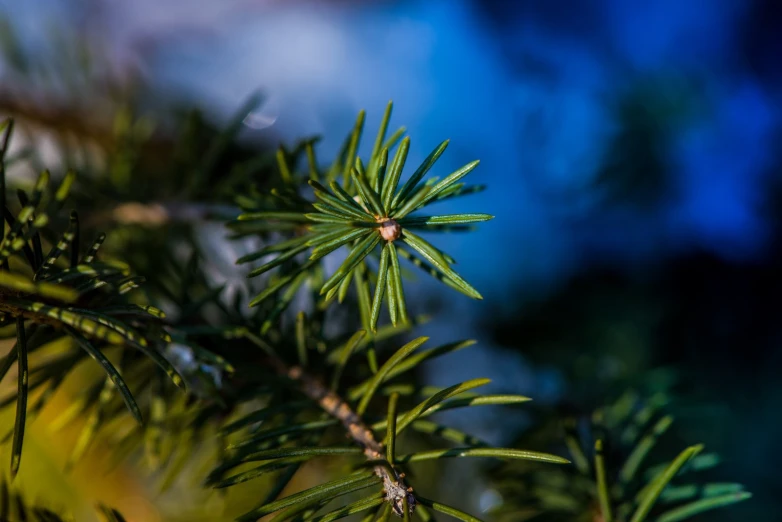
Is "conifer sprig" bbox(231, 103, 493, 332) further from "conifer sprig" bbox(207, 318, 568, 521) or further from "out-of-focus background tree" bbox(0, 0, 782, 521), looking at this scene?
"out-of-focus background tree" bbox(0, 0, 782, 521)

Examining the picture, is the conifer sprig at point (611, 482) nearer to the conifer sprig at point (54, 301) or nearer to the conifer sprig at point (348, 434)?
the conifer sprig at point (348, 434)

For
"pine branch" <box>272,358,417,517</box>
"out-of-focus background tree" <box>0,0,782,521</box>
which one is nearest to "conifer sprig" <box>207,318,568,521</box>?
"pine branch" <box>272,358,417,517</box>

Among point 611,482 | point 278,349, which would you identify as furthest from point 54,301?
point 611,482

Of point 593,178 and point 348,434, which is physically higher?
point 593,178

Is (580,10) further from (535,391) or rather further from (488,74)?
(535,391)

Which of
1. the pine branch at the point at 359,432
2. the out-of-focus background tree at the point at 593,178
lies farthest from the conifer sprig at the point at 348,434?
the out-of-focus background tree at the point at 593,178

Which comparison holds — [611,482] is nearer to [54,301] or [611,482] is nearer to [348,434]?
[348,434]

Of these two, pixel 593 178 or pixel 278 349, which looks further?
pixel 593 178

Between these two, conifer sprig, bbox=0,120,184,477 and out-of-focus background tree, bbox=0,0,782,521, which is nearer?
conifer sprig, bbox=0,120,184,477

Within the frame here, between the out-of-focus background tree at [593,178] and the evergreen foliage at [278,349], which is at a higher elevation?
the out-of-focus background tree at [593,178]
